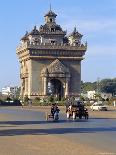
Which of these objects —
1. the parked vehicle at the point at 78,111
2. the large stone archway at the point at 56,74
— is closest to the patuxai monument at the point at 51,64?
the large stone archway at the point at 56,74

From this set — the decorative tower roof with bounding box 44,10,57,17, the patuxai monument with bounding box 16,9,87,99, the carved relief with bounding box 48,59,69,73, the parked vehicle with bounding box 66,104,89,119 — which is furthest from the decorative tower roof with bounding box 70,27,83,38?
the parked vehicle with bounding box 66,104,89,119

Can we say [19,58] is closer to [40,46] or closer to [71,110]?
[40,46]

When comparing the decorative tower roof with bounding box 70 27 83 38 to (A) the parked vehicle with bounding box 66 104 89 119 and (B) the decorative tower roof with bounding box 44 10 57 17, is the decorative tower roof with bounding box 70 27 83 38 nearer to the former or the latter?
(B) the decorative tower roof with bounding box 44 10 57 17

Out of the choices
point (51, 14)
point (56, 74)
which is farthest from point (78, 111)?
point (51, 14)

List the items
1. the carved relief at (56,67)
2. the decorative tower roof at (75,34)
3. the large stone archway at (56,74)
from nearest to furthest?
the large stone archway at (56,74)
the carved relief at (56,67)
the decorative tower roof at (75,34)

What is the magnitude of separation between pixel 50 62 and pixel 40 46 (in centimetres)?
383

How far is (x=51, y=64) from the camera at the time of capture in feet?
366

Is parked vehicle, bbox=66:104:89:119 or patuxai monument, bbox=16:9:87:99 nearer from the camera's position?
parked vehicle, bbox=66:104:89:119

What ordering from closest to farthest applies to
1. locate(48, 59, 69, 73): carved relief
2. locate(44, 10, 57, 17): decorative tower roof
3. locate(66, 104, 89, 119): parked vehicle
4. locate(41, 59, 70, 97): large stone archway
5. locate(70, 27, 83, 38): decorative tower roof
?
locate(66, 104, 89, 119): parked vehicle → locate(41, 59, 70, 97): large stone archway → locate(48, 59, 69, 73): carved relief → locate(70, 27, 83, 38): decorative tower roof → locate(44, 10, 57, 17): decorative tower roof

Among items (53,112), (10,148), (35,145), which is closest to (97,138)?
(35,145)

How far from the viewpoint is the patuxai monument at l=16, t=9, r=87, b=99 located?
112m

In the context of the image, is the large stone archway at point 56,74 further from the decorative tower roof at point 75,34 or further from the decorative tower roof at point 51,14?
the decorative tower roof at point 51,14

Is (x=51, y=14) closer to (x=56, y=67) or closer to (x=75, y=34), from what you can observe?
(x=75, y=34)

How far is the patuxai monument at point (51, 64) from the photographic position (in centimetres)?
11156
